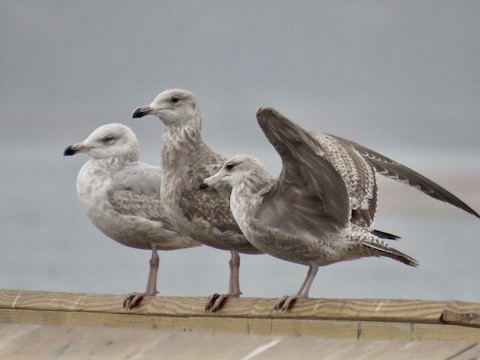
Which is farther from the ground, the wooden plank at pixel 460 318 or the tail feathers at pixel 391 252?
the tail feathers at pixel 391 252

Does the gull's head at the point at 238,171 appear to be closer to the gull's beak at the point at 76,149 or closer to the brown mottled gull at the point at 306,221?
the brown mottled gull at the point at 306,221

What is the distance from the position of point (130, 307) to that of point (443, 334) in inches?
112

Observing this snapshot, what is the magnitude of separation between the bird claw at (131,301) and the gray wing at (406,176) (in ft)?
6.92

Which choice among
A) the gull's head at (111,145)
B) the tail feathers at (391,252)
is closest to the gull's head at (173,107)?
the gull's head at (111,145)

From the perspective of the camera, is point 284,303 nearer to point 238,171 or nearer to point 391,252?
point 391,252

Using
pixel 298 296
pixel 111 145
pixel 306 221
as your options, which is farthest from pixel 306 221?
pixel 111 145

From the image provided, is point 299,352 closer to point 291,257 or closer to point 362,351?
point 362,351

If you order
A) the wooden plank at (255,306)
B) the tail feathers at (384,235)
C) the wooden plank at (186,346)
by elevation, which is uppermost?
the tail feathers at (384,235)

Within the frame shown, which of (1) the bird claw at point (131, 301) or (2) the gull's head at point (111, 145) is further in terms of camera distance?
(2) the gull's head at point (111, 145)

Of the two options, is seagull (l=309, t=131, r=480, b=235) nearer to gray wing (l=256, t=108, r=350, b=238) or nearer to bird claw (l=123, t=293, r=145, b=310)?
gray wing (l=256, t=108, r=350, b=238)

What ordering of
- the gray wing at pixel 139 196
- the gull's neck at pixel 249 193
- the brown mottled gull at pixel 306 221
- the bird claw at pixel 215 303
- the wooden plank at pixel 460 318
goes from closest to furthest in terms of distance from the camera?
1. the wooden plank at pixel 460 318
2. the bird claw at pixel 215 303
3. the brown mottled gull at pixel 306 221
4. the gull's neck at pixel 249 193
5. the gray wing at pixel 139 196

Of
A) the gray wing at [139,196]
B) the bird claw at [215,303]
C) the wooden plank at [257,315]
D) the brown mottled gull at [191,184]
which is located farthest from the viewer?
the gray wing at [139,196]

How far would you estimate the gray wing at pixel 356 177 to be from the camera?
1098cm

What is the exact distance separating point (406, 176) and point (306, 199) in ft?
5.97
